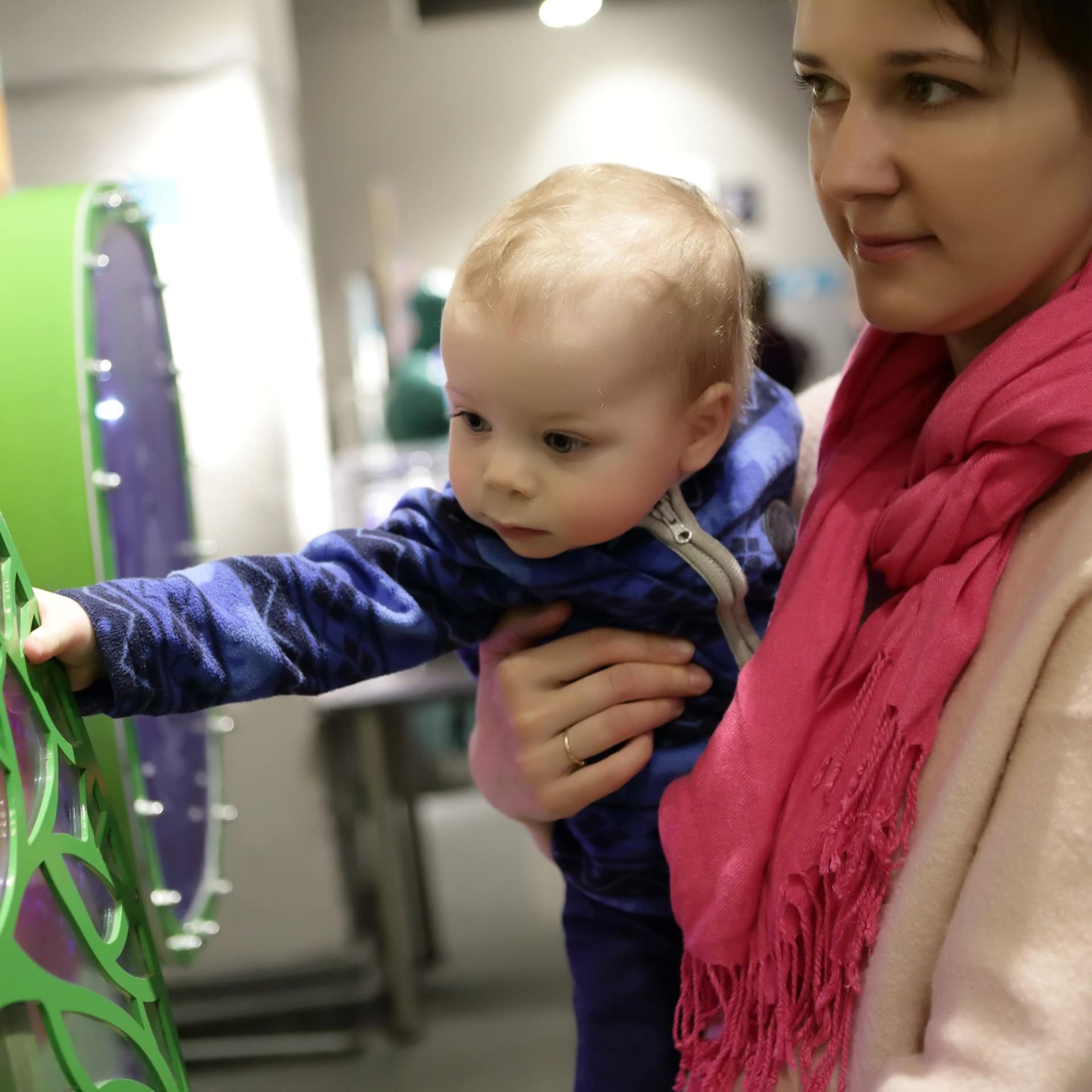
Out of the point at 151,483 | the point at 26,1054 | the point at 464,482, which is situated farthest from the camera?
the point at 151,483

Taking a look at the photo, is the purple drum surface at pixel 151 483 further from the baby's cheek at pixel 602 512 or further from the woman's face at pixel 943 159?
the woman's face at pixel 943 159

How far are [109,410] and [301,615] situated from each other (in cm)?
26

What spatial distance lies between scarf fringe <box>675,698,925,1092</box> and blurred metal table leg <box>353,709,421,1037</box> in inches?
53.9

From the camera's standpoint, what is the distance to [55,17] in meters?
2.28

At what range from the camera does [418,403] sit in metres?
2.57

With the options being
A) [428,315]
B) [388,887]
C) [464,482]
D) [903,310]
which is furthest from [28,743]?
[428,315]

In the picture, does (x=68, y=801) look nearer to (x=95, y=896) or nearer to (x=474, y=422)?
(x=95, y=896)

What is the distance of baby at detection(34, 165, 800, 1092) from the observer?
727 millimetres

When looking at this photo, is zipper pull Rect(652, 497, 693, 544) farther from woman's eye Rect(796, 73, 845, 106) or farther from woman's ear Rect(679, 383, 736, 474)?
woman's eye Rect(796, 73, 845, 106)

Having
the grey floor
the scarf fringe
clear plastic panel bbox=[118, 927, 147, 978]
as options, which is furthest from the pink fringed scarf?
the grey floor

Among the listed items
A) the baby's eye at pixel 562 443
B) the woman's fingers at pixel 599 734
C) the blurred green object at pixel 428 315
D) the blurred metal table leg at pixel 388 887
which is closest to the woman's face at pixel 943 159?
the baby's eye at pixel 562 443

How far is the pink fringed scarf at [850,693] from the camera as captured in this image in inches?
27.3

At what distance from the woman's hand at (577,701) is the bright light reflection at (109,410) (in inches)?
13.7

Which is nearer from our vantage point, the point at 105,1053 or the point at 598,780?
the point at 105,1053
